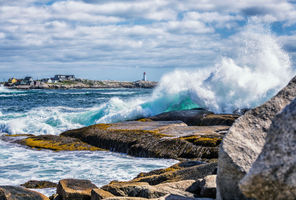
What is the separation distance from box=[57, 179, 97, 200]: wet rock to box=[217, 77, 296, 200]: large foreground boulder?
8.68 feet

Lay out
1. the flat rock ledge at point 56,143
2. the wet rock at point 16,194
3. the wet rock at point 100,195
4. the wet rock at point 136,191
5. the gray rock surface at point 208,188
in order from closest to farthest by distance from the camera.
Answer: the gray rock surface at point 208,188
the wet rock at point 136,191
the wet rock at point 100,195
the wet rock at point 16,194
the flat rock ledge at point 56,143

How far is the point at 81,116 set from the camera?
64.5ft

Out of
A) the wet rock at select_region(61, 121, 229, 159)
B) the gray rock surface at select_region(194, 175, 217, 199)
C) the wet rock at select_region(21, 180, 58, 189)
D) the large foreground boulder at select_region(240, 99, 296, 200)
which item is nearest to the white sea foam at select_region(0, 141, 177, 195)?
the wet rock at select_region(61, 121, 229, 159)

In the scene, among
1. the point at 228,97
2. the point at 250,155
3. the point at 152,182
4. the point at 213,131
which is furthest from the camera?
the point at 228,97

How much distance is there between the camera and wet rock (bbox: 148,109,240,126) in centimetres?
1185

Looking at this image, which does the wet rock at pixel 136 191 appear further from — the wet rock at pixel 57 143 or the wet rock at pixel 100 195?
the wet rock at pixel 57 143

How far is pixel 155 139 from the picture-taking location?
955cm

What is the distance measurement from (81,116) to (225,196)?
56.7ft

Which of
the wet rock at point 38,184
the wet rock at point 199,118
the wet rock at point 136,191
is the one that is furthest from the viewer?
the wet rock at point 199,118

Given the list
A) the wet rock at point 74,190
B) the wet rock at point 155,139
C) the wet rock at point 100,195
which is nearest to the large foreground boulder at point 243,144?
the wet rock at point 100,195

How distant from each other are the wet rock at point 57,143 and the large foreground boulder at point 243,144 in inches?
309

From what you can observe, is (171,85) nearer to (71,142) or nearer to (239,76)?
(239,76)

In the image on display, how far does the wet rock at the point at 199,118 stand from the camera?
11.9 metres

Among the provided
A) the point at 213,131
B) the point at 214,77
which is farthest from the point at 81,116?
the point at 213,131
